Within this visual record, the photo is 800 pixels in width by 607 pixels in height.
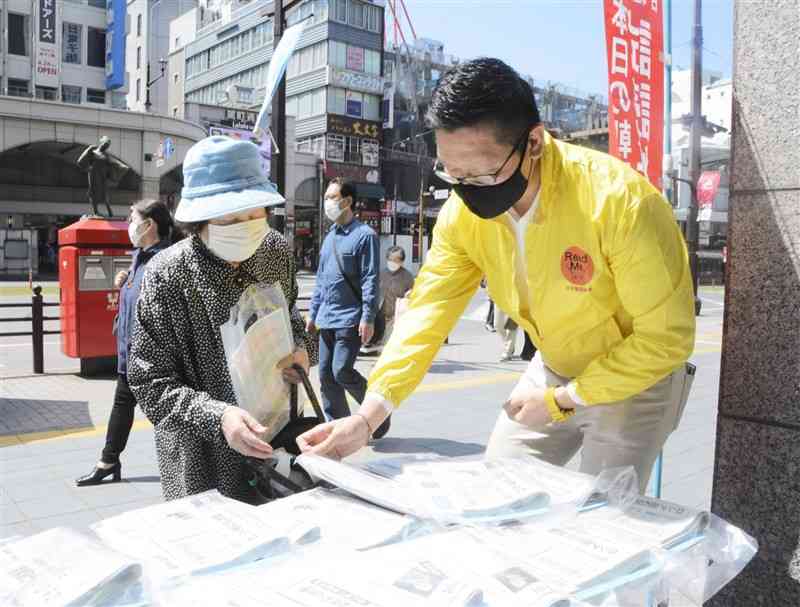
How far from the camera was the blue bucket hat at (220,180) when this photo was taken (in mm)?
1968

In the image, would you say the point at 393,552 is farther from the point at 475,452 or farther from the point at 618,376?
the point at 475,452

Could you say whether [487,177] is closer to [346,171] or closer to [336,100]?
[346,171]

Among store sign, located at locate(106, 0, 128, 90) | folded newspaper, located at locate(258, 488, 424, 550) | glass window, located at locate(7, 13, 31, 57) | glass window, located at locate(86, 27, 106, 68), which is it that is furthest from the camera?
glass window, located at locate(86, 27, 106, 68)

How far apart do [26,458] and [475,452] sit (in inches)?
125

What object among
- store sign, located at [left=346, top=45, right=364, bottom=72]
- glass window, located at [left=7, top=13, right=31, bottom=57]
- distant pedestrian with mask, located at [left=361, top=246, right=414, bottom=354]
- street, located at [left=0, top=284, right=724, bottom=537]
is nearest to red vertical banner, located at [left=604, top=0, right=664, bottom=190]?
street, located at [left=0, top=284, right=724, bottom=537]

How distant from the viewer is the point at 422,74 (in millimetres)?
48656

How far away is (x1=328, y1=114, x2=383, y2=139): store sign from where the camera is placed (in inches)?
1688

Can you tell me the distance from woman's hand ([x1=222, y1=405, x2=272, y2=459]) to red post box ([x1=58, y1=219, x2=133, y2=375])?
6.85m

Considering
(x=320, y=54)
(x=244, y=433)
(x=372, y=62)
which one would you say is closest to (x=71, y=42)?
(x=320, y=54)

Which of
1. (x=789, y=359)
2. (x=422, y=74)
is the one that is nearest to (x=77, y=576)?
(x=789, y=359)

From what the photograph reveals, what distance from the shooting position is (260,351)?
80.1 inches

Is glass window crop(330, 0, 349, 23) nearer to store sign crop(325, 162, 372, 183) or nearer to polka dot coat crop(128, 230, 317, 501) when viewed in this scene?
store sign crop(325, 162, 372, 183)

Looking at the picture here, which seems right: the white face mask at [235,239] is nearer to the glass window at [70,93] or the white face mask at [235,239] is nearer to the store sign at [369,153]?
the glass window at [70,93]

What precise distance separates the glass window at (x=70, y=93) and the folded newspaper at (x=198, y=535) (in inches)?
1684
